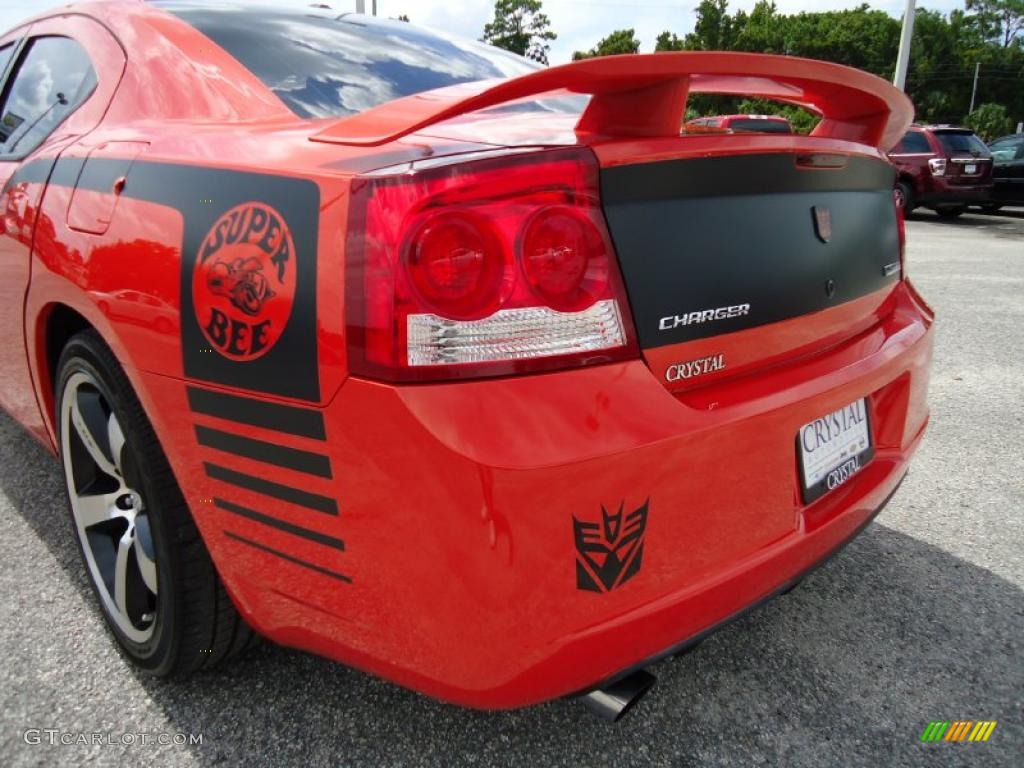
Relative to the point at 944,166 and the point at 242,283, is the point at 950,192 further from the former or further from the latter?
the point at 242,283

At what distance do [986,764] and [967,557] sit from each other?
96cm

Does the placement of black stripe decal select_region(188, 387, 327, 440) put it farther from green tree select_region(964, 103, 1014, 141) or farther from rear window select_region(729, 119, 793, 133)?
green tree select_region(964, 103, 1014, 141)

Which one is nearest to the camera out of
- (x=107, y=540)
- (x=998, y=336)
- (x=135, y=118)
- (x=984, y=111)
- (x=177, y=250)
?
(x=177, y=250)

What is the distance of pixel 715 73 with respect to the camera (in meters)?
1.42

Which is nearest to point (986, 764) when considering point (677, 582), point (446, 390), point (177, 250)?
point (677, 582)

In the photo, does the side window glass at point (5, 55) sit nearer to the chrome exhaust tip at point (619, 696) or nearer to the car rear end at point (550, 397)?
the car rear end at point (550, 397)

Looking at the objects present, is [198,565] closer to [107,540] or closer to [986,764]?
[107,540]

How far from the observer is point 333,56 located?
2.21m

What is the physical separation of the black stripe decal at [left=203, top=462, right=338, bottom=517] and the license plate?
877 millimetres

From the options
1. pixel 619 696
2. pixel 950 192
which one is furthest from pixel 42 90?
pixel 950 192

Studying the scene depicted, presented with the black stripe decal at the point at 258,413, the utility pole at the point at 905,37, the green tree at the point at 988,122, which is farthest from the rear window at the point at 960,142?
the green tree at the point at 988,122

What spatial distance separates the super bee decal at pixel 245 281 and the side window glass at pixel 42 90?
3.63 feet

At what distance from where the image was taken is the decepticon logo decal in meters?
A: 1.27

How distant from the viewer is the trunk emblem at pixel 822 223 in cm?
168
